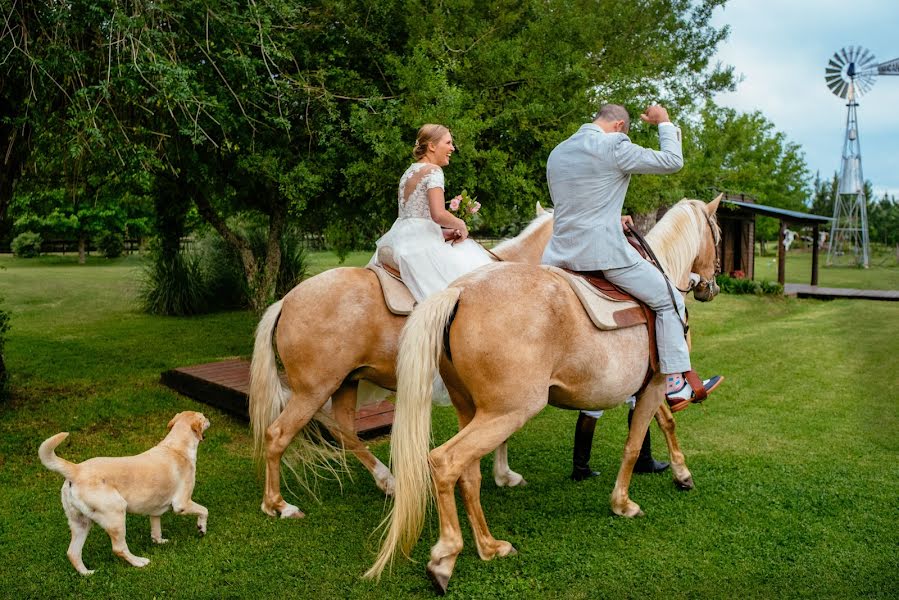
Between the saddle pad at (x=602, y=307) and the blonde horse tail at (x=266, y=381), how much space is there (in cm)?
203

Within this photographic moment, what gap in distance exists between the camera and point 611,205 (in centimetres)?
402

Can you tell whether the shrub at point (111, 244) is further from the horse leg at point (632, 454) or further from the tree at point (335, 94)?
the horse leg at point (632, 454)

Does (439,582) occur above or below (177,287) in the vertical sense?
below

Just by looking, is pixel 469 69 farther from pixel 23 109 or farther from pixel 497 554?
pixel 497 554

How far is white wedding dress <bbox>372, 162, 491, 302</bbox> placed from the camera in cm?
459

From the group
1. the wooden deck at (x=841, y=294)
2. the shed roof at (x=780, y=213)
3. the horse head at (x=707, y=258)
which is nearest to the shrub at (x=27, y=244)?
the shed roof at (x=780, y=213)

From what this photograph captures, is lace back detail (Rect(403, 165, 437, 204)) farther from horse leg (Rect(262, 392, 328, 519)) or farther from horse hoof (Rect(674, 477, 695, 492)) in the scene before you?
horse hoof (Rect(674, 477, 695, 492))

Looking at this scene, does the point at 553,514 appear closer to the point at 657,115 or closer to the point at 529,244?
the point at 529,244

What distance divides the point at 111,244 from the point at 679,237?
125 ft

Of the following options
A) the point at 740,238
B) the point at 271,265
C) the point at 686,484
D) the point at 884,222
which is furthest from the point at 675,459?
the point at 884,222

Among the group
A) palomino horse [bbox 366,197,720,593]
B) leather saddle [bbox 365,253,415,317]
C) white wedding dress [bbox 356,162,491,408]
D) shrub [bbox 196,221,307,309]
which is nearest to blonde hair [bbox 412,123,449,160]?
white wedding dress [bbox 356,162,491,408]

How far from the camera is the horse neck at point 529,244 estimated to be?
505cm

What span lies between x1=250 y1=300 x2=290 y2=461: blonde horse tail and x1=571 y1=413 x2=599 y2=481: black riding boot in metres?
2.29

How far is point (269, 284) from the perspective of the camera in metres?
10.8
